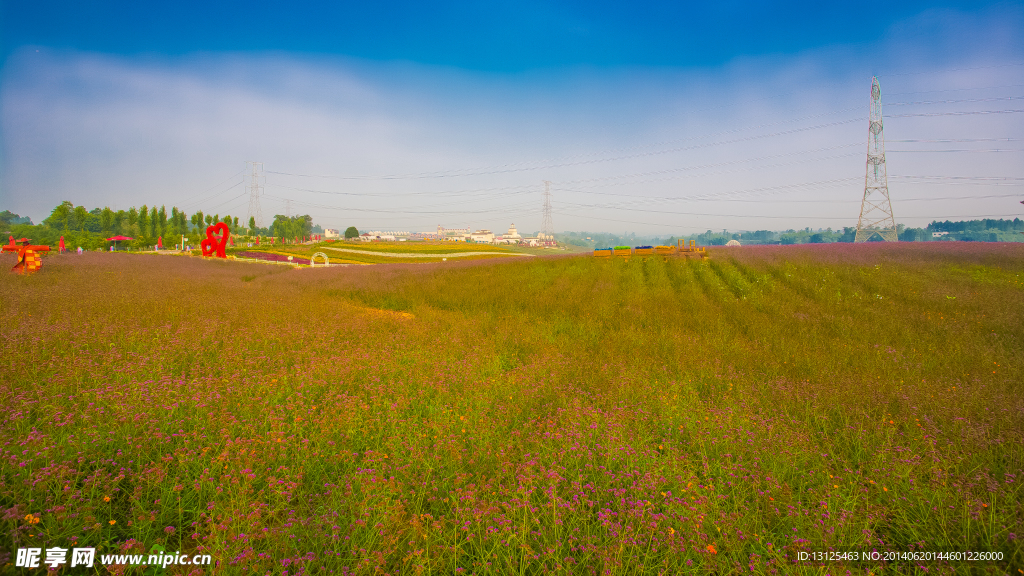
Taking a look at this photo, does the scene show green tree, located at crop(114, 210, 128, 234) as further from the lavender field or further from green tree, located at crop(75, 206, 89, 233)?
the lavender field

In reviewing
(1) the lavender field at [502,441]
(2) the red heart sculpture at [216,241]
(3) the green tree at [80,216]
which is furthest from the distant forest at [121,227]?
(1) the lavender field at [502,441]

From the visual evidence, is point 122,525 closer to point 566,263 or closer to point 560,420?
point 560,420

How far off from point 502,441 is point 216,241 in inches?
1436

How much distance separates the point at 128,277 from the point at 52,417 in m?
12.3

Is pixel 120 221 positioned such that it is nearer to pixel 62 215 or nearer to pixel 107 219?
pixel 107 219

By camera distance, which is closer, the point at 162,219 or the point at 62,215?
the point at 62,215

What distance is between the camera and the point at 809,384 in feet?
16.4

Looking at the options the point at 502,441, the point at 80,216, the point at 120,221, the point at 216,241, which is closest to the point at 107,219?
the point at 120,221

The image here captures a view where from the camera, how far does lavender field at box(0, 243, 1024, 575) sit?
7.51ft

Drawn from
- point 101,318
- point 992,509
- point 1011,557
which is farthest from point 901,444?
point 101,318

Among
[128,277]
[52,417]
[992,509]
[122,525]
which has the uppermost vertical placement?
[128,277]

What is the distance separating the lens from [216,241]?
99.5 ft

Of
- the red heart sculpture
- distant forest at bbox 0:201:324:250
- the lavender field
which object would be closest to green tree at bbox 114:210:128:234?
distant forest at bbox 0:201:324:250

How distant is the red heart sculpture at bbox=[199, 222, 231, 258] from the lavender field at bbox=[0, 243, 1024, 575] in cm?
2425
